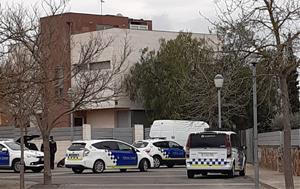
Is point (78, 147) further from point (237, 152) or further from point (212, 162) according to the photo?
point (237, 152)

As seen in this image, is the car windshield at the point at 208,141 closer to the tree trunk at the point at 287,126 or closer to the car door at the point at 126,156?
the car door at the point at 126,156

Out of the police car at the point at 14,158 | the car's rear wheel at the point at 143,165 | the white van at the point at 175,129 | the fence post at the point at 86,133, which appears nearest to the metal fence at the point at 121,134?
the fence post at the point at 86,133

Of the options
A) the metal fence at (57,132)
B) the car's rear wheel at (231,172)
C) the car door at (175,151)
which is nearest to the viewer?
the car's rear wheel at (231,172)

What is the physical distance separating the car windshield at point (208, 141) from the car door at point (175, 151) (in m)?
9.76

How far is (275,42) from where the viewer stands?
1875 centimetres

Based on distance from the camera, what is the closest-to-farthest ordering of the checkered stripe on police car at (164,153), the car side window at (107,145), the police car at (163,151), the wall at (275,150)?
the wall at (275,150) < the car side window at (107,145) < the police car at (163,151) < the checkered stripe on police car at (164,153)

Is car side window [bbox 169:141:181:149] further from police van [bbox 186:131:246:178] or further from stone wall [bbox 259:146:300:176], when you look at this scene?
police van [bbox 186:131:246:178]

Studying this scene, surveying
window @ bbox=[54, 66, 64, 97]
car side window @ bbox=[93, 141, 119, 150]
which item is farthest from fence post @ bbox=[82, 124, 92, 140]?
window @ bbox=[54, 66, 64, 97]

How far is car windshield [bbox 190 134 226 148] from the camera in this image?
96.4 feet

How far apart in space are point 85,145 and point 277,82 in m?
15.2

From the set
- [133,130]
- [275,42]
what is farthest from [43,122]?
[133,130]

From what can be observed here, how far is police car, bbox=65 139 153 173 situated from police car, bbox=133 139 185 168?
3547mm

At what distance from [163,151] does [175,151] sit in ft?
3.21

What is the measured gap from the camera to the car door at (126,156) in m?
34.4
